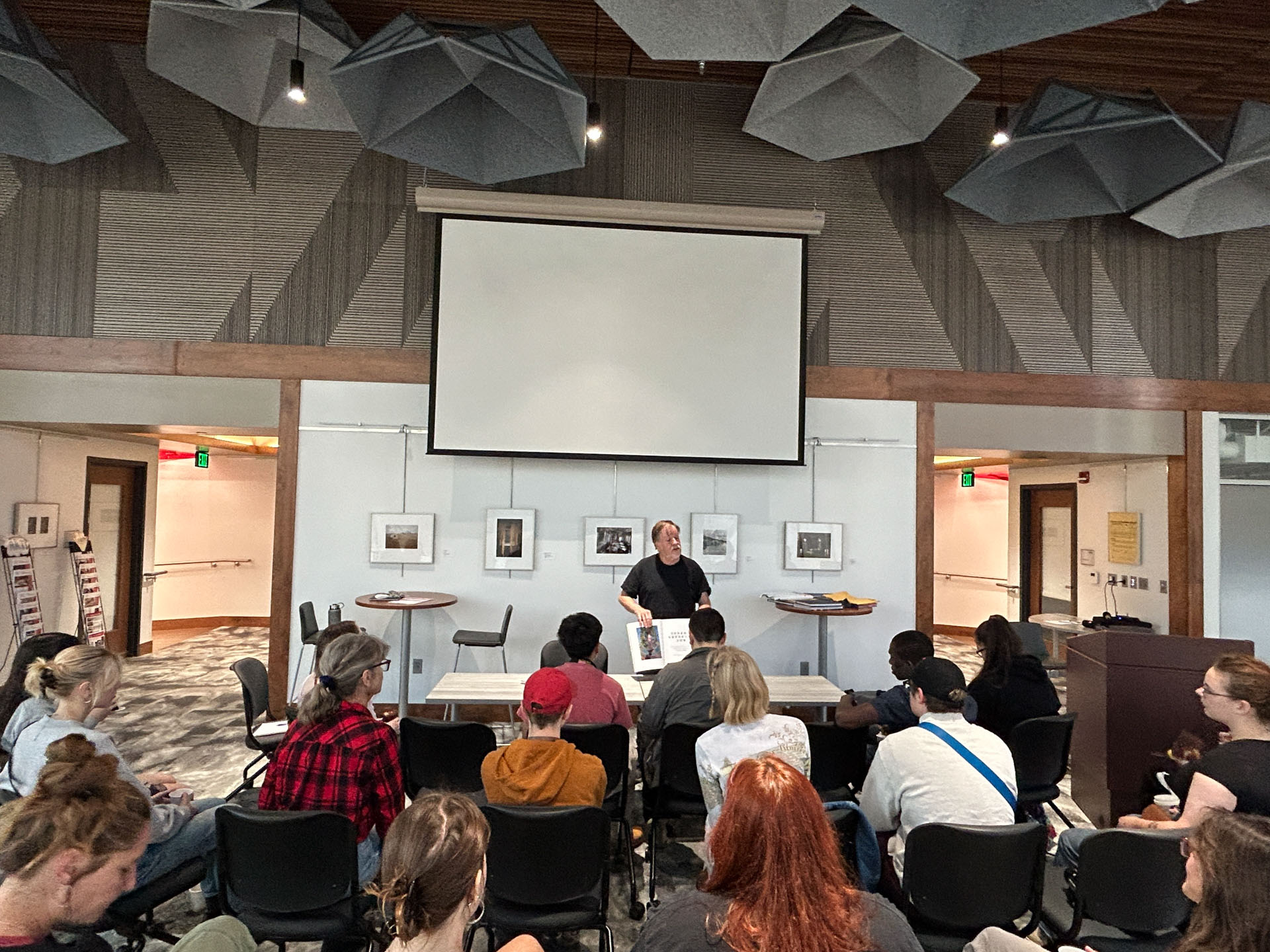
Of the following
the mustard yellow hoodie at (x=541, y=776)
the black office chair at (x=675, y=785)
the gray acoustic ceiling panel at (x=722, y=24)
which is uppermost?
the gray acoustic ceiling panel at (x=722, y=24)

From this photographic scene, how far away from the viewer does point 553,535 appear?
6.74 m

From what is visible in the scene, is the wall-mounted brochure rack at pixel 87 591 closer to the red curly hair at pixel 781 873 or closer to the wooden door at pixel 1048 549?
the red curly hair at pixel 781 873

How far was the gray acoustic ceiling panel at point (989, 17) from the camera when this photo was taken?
3.29 m

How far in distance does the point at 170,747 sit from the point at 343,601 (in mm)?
1647

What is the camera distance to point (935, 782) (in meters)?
2.49

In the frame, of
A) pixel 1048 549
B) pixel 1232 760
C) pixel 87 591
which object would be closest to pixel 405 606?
pixel 87 591

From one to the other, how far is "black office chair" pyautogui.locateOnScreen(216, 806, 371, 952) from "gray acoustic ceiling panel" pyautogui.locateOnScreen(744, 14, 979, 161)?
5.44m

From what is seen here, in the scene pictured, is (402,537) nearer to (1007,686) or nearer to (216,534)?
(1007,686)

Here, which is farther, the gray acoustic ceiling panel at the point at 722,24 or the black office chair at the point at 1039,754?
the gray acoustic ceiling panel at the point at 722,24

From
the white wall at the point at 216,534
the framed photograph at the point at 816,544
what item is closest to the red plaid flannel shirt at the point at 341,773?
the framed photograph at the point at 816,544

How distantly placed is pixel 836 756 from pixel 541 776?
1577mm

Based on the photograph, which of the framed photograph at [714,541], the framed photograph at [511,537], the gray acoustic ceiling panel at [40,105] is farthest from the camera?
the framed photograph at [714,541]

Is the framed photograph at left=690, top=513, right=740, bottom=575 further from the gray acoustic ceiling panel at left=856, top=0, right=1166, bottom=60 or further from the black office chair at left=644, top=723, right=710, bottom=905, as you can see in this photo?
the gray acoustic ceiling panel at left=856, top=0, right=1166, bottom=60

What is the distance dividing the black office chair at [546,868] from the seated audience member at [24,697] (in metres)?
1.78
